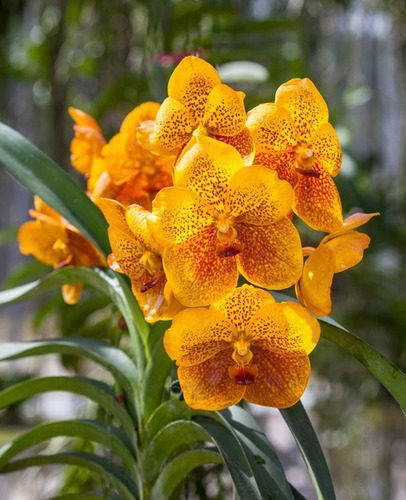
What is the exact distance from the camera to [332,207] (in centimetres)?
55

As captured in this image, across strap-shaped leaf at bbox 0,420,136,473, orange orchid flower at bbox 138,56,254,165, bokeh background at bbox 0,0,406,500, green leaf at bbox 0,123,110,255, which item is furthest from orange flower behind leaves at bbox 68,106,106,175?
bokeh background at bbox 0,0,406,500

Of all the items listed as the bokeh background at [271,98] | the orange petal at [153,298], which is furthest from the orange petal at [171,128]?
the bokeh background at [271,98]

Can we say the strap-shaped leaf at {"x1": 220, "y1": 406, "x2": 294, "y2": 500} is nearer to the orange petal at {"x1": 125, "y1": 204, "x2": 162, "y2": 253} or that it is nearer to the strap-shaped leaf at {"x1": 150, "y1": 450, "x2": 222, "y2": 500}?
the strap-shaped leaf at {"x1": 150, "y1": 450, "x2": 222, "y2": 500}

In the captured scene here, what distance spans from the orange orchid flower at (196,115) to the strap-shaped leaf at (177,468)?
25cm

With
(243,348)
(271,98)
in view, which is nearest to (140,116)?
(243,348)

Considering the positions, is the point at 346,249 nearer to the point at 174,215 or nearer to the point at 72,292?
the point at 174,215

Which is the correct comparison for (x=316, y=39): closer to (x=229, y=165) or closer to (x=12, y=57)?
(x=12, y=57)

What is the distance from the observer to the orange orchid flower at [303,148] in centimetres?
54

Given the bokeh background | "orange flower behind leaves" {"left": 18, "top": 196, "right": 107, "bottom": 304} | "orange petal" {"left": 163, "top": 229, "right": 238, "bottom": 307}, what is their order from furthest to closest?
the bokeh background < "orange flower behind leaves" {"left": 18, "top": 196, "right": 107, "bottom": 304} < "orange petal" {"left": 163, "top": 229, "right": 238, "bottom": 307}

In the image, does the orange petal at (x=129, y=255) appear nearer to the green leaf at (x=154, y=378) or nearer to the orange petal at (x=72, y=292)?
the green leaf at (x=154, y=378)

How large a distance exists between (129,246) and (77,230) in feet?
0.57

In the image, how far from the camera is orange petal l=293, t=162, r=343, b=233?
1.80ft

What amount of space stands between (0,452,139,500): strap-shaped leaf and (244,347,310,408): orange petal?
23 cm

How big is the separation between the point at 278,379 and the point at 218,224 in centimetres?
12
